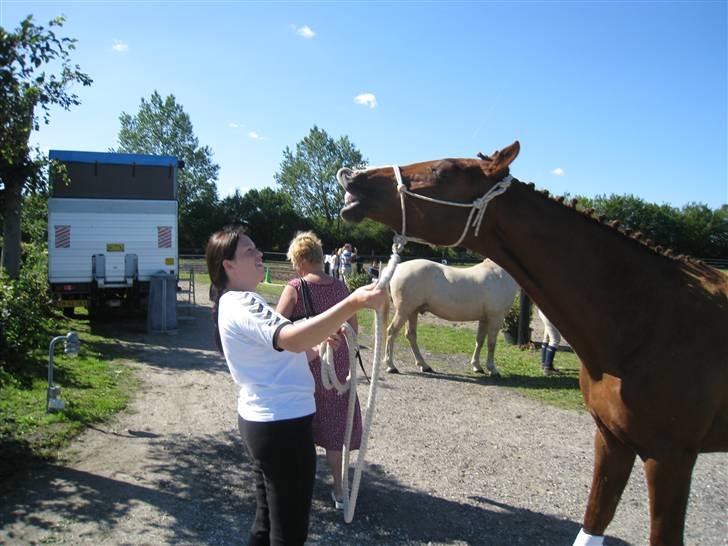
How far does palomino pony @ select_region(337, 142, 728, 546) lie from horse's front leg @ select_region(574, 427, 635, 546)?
0.10 m

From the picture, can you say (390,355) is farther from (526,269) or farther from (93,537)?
(526,269)

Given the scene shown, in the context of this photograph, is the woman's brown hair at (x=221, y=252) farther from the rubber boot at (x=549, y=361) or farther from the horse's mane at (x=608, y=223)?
the rubber boot at (x=549, y=361)

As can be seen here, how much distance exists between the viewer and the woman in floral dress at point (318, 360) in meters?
3.66

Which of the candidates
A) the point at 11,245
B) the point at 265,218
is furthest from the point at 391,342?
the point at 265,218

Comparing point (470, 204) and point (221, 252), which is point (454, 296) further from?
point (221, 252)

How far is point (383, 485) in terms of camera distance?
4.16 meters

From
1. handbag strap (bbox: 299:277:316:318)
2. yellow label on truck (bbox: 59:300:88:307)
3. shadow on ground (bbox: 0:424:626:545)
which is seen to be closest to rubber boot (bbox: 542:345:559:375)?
shadow on ground (bbox: 0:424:626:545)

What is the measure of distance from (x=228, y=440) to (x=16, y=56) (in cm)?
374

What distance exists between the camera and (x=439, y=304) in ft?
27.8

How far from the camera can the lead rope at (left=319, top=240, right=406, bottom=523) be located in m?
2.12

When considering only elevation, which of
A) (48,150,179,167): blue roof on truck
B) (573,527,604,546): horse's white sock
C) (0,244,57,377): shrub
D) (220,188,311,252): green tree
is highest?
(220,188,311,252): green tree

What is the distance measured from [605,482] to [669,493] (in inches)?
15.2

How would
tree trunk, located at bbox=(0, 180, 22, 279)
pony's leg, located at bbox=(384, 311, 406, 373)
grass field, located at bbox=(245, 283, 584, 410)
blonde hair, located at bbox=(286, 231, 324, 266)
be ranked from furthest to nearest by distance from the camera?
tree trunk, located at bbox=(0, 180, 22, 279)
pony's leg, located at bbox=(384, 311, 406, 373)
grass field, located at bbox=(245, 283, 584, 410)
blonde hair, located at bbox=(286, 231, 324, 266)

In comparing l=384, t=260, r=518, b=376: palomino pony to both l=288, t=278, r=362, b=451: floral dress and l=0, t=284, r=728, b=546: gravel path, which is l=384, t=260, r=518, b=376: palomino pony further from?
l=288, t=278, r=362, b=451: floral dress
